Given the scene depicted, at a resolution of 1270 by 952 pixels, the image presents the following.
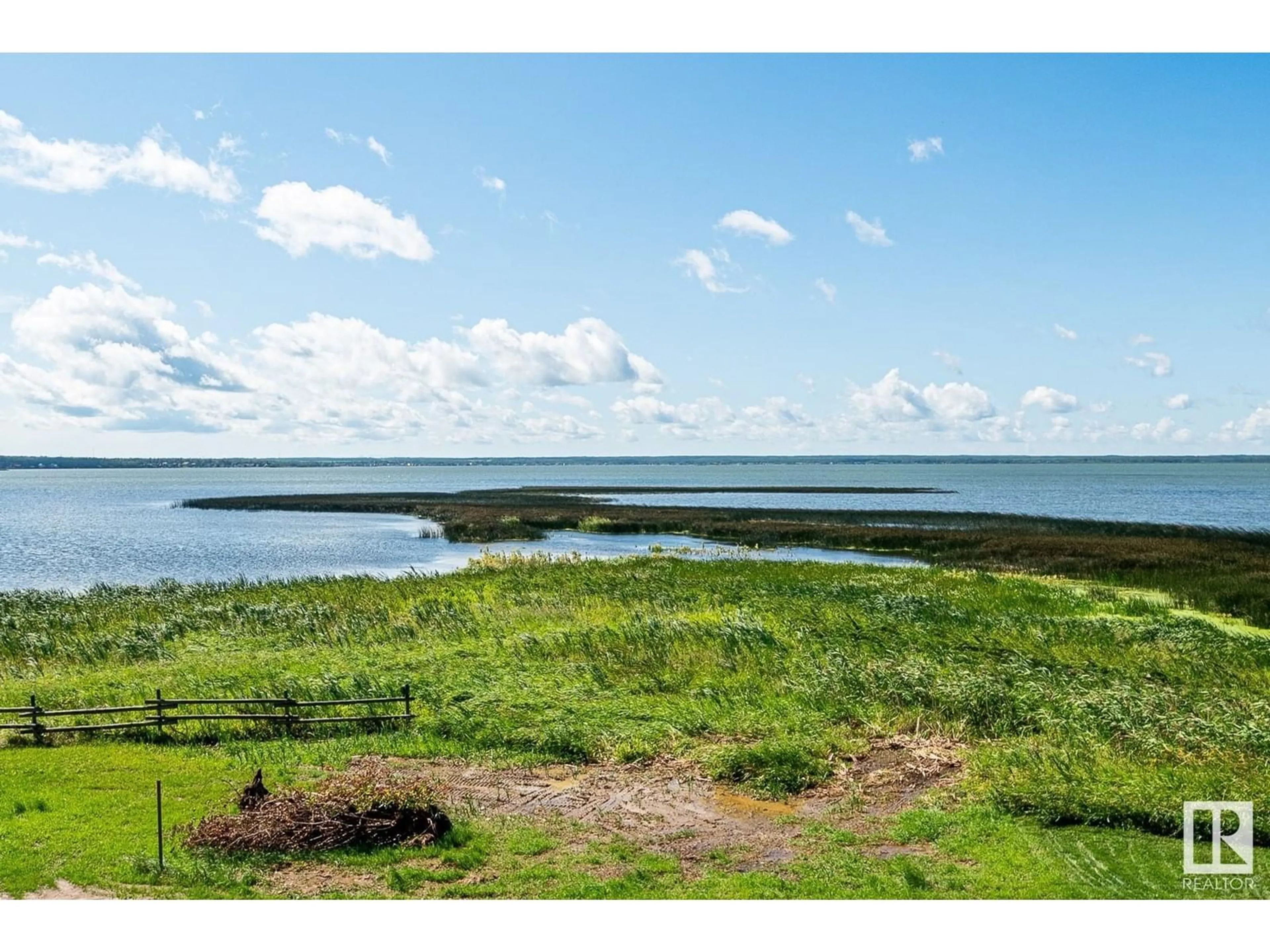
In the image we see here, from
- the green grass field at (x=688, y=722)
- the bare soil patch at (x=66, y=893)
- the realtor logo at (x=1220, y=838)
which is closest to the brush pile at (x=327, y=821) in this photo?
the green grass field at (x=688, y=722)

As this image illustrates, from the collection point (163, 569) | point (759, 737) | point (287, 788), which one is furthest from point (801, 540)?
point (287, 788)

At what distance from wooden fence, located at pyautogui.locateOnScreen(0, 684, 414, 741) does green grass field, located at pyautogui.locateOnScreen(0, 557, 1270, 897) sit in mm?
401

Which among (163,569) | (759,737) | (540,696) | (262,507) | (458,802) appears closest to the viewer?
(458,802)

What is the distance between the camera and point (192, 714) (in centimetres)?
2130

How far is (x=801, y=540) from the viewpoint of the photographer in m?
77.0

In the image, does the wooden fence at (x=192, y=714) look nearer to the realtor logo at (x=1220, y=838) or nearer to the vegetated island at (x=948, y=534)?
the realtor logo at (x=1220, y=838)

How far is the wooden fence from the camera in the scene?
1977cm

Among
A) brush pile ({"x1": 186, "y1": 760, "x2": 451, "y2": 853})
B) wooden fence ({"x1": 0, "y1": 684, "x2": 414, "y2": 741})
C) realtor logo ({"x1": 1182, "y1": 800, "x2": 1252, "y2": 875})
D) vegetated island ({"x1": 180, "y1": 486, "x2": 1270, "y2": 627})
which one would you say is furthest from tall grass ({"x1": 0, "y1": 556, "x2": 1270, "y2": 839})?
vegetated island ({"x1": 180, "y1": 486, "x2": 1270, "y2": 627})

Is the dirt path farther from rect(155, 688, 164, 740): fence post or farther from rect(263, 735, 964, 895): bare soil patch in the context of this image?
rect(155, 688, 164, 740): fence post

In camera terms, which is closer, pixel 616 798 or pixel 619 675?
pixel 616 798

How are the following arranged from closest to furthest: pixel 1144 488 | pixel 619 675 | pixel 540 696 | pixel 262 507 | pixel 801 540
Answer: pixel 540 696 → pixel 619 675 → pixel 801 540 → pixel 262 507 → pixel 1144 488

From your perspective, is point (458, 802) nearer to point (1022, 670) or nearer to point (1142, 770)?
point (1142, 770)

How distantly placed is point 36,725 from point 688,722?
547 inches

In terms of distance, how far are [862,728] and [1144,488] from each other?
7421 inches
